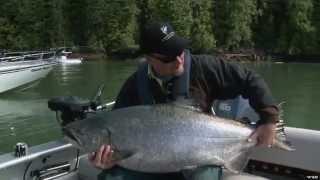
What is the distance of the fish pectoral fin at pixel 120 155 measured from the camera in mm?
2975

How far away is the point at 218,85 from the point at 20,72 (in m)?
16.6

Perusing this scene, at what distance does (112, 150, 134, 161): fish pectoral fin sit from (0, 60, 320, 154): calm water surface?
6.76 metres

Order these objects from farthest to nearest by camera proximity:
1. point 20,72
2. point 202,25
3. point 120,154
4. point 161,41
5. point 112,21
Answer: point 112,21, point 202,25, point 20,72, point 161,41, point 120,154

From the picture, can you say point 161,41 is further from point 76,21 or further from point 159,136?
point 76,21

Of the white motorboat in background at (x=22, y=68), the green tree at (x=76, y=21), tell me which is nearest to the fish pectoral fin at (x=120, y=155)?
the white motorboat in background at (x=22, y=68)

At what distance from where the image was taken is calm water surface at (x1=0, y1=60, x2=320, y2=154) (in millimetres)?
12992

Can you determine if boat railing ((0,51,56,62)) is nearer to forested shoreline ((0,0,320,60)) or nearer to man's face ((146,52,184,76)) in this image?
man's face ((146,52,184,76))

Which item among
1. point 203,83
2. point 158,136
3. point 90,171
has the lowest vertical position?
point 90,171

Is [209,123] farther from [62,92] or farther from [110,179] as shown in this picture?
[62,92]

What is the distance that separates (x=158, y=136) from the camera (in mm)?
3016

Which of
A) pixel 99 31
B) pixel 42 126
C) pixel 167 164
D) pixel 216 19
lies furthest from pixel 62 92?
pixel 216 19

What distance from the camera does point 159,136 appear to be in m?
3.02

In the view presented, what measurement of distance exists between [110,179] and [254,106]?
0.86 metres

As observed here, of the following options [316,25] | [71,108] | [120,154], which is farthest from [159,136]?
[316,25]
